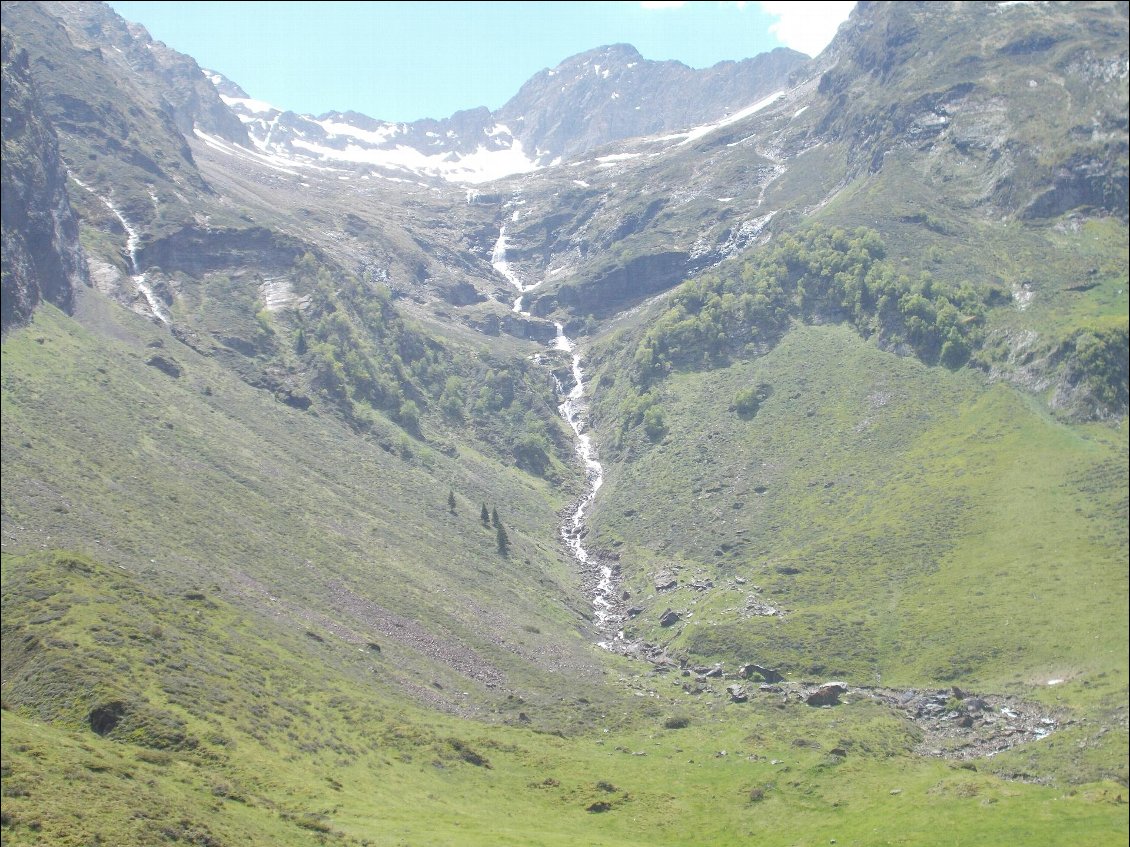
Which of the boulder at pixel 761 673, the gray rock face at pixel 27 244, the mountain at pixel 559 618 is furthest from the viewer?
the gray rock face at pixel 27 244

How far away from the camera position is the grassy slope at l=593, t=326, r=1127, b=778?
119 meters

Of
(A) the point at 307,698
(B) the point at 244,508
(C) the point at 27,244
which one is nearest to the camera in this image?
(A) the point at 307,698

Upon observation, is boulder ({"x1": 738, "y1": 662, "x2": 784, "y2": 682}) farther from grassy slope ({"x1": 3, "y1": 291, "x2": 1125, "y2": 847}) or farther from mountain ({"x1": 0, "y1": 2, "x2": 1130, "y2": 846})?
grassy slope ({"x1": 3, "y1": 291, "x2": 1125, "y2": 847})

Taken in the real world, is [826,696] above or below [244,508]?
above

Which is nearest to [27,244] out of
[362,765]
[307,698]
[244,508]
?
[244,508]

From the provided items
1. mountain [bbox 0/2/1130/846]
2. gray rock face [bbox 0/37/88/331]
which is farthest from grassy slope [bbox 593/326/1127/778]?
gray rock face [bbox 0/37/88/331]

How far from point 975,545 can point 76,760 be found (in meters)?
126

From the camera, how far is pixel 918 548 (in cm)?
14788

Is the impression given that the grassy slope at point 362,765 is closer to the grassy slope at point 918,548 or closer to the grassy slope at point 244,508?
the grassy slope at point 244,508

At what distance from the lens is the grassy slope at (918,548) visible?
11888 centimetres

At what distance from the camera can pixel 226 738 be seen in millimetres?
73938

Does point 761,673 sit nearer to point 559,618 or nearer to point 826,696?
point 826,696

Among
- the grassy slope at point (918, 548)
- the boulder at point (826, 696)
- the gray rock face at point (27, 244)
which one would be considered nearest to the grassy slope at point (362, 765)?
the boulder at point (826, 696)

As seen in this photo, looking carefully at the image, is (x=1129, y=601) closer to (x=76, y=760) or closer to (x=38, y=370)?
(x=76, y=760)
